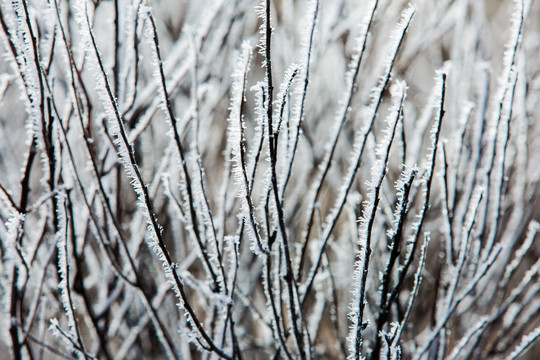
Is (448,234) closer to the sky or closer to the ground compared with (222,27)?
closer to the ground

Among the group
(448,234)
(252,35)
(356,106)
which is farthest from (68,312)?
(252,35)

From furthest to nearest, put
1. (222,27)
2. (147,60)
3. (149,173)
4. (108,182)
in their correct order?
(147,60) → (149,173) → (222,27) → (108,182)

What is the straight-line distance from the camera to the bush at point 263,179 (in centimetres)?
97

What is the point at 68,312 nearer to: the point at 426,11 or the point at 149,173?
the point at 149,173

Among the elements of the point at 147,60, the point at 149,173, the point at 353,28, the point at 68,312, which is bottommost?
the point at 68,312

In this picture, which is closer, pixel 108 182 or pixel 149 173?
pixel 108 182

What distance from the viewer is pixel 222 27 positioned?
1.57 m

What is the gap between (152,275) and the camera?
6.51 ft

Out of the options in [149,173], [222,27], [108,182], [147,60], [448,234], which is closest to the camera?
[448,234]

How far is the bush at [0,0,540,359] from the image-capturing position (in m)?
0.97

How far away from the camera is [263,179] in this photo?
116cm

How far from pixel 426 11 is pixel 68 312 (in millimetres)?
2125

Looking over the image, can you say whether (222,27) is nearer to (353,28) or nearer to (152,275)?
(353,28)

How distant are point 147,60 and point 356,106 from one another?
125cm
